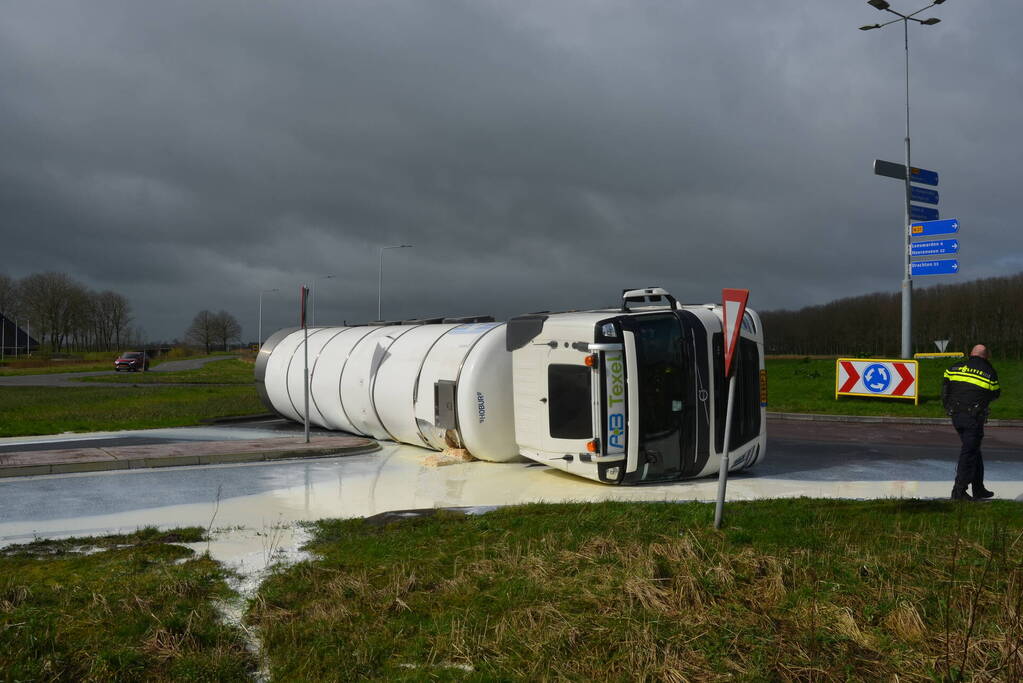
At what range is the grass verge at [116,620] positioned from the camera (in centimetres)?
452

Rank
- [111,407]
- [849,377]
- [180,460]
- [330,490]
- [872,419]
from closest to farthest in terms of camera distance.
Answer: [330,490] → [180,460] → [872,419] → [111,407] → [849,377]

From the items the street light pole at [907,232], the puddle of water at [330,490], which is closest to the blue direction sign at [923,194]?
the street light pole at [907,232]

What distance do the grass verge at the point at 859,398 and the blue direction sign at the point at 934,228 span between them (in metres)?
4.60

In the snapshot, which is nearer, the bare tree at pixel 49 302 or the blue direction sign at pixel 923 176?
the blue direction sign at pixel 923 176

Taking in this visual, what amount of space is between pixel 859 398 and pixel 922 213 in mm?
6283

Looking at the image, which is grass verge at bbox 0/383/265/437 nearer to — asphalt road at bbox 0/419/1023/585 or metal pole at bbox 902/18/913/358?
asphalt road at bbox 0/419/1023/585

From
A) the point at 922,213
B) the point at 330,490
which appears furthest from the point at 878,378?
the point at 330,490

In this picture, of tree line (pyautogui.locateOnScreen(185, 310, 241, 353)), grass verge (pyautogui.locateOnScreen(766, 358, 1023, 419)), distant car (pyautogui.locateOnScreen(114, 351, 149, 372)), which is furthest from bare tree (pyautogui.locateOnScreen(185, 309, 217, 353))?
grass verge (pyautogui.locateOnScreen(766, 358, 1023, 419))

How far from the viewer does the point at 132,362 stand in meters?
54.0

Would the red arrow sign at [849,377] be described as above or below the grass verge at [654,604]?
above

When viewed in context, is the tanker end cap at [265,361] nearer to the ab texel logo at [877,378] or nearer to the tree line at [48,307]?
the ab texel logo at [877,378]

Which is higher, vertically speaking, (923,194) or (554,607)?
(923,194)

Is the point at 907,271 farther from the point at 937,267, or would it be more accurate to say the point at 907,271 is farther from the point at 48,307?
the point at 48,307

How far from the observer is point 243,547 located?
734 cm
